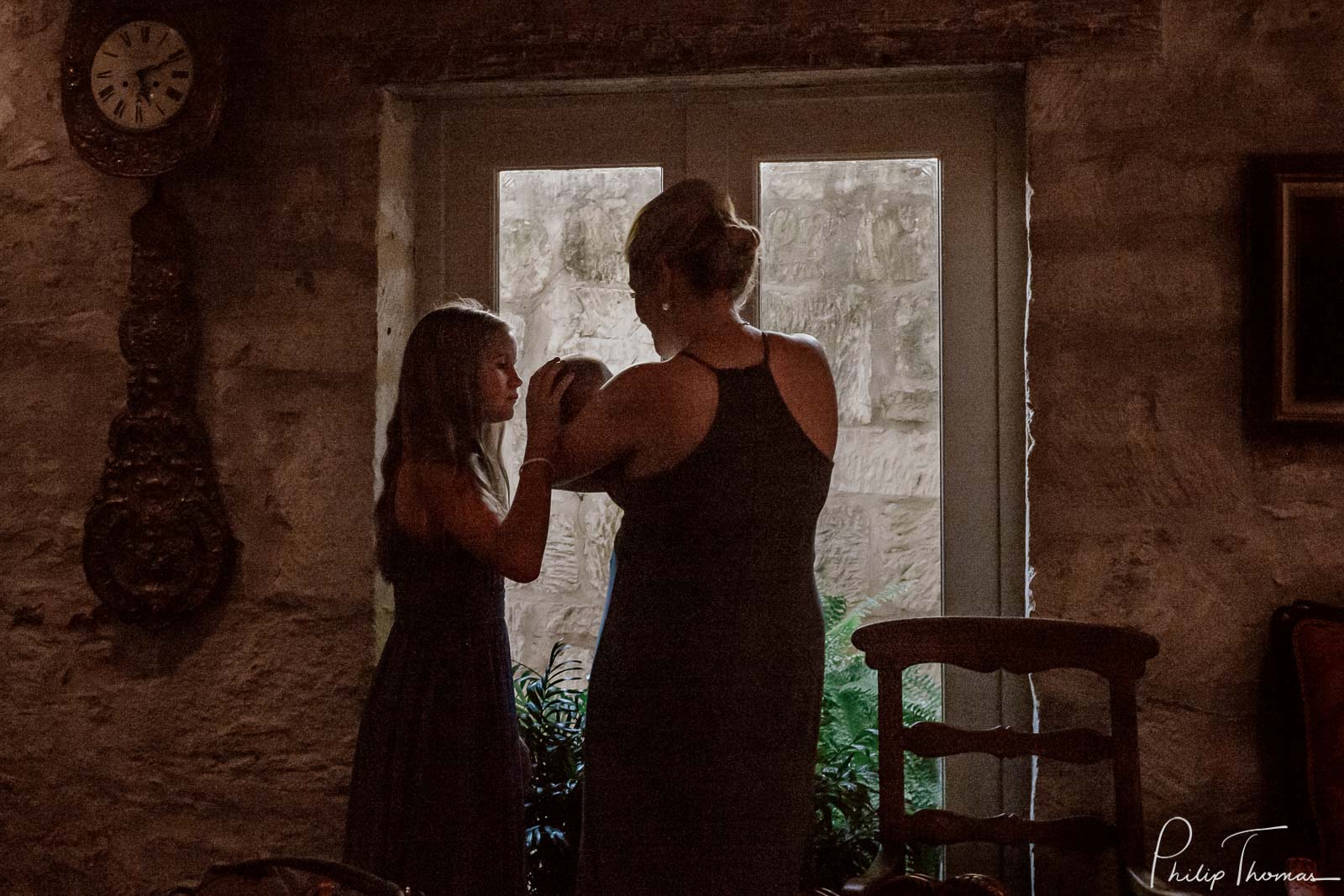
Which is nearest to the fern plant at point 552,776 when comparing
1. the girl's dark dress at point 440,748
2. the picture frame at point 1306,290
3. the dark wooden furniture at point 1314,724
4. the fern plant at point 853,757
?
the girl's dark dress at point 440,748

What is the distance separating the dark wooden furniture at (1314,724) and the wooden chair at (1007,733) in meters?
0.31

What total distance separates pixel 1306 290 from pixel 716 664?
1459 mm

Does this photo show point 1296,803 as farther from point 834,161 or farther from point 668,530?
point 834,161

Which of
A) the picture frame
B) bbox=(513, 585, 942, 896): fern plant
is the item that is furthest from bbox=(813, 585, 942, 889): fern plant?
the picture frame

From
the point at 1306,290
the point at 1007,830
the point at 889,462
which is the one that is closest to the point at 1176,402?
the point at 1306,290

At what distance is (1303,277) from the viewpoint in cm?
206

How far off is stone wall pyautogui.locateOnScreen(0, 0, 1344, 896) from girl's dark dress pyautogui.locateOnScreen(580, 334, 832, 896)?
0.76 metres

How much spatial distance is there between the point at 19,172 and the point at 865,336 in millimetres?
2090

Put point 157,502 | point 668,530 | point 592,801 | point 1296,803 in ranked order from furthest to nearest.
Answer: point 157,502, point 1296,803, point 592,801, point 668,530

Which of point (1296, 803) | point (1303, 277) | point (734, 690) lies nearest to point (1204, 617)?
point (1296, 803)

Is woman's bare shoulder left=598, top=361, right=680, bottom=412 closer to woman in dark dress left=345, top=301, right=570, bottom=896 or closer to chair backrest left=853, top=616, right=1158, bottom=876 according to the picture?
woman in dark dress left=345, top=301, right=570, bottom=896

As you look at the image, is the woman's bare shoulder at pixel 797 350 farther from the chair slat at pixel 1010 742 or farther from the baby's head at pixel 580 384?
the chair slat at pixel 1010 742

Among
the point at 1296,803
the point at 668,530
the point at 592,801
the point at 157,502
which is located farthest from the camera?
the point at 157,502

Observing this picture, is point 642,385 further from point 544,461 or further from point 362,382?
point 362,382
